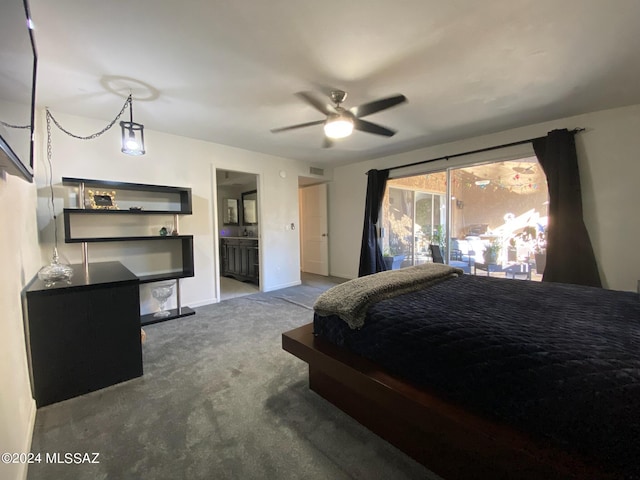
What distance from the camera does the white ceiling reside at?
1.55 m

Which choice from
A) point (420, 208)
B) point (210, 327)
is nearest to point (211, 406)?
point (210, 327)

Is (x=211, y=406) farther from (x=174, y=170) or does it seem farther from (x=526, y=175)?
(x=526, y=175)

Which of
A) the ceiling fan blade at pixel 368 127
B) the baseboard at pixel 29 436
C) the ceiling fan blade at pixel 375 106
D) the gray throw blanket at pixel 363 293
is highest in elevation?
the ceiling fan blade at pixel 375 106

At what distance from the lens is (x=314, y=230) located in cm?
631

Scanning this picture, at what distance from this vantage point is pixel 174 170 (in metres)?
3.62

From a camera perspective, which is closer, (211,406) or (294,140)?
(211,406)

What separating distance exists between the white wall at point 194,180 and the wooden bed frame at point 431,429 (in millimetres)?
2699

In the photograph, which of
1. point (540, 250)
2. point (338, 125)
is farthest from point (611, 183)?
point (338, 125)

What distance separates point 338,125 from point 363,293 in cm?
157

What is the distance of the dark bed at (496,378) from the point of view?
2.80 feet

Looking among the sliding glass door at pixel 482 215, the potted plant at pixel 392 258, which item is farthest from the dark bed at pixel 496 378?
the potted plant at pixel 392 258

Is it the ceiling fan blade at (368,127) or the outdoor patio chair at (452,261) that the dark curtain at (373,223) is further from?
the ceiling fan blade at (368,127)

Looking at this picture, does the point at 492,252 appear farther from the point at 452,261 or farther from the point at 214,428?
the point at 214,428

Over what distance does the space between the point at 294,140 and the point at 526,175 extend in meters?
3.20
